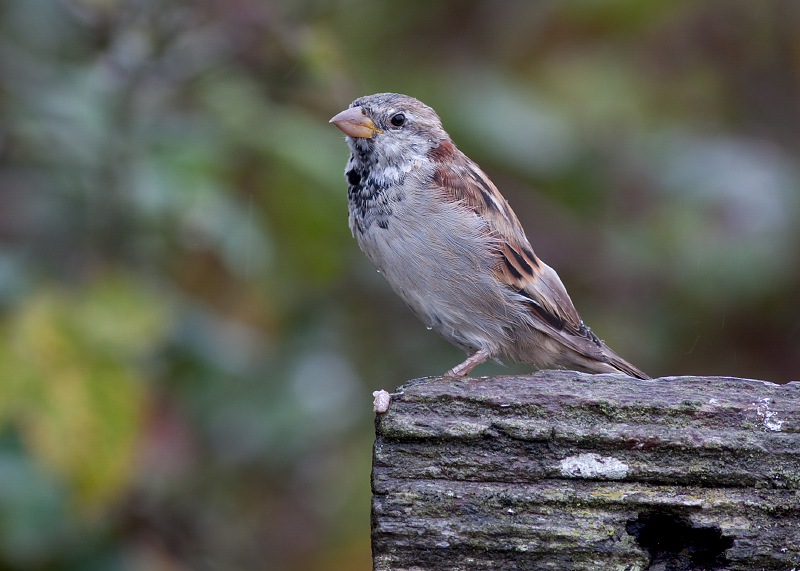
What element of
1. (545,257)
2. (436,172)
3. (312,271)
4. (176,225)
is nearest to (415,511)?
(436,172)

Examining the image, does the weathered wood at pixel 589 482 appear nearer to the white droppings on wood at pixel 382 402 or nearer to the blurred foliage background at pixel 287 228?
the white droppings on wood at pixel 382 402

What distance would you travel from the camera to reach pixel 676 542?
2080mm

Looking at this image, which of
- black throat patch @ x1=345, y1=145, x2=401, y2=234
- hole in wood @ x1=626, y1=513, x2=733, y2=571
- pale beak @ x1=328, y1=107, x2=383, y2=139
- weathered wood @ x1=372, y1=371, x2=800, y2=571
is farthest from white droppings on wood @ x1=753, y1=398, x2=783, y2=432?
pale beak @ x1=328, y1=107, x2=383, y2=139

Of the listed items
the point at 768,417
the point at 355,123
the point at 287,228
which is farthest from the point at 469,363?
the point at 287,228

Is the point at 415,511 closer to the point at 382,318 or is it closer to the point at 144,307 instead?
the point at 144,307

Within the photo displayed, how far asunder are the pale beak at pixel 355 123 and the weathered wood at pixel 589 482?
163 cm

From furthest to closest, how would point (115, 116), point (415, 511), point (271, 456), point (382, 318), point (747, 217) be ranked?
point (382, 318), point (747, 217), point (271, 456), point (115, 116), point (415, 511)

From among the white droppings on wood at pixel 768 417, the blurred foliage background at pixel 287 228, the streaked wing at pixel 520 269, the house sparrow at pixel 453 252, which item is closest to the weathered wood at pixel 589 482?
the white droppings on wood at pixel 768 417

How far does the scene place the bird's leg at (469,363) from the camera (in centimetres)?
304

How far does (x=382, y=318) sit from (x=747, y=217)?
7.11 feet

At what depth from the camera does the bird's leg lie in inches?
120

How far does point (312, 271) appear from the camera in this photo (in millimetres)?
4312

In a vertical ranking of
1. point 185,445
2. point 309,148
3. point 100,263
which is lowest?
point 185,445

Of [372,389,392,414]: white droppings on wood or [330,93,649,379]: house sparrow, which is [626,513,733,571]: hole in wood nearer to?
[372,389,392,414]: white droppings on wood
